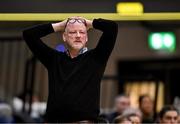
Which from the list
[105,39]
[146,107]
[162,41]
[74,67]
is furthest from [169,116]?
[162,41]

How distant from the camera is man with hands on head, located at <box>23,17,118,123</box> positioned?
5836mm

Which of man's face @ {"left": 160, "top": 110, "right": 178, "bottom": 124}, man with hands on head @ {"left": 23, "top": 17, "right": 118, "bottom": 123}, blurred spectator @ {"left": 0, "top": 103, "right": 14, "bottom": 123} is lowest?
blurred spectator @ {"left": 0, "top": 103, "right": 14, "bottom": 123}

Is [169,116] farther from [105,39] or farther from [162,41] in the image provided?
[162,41]

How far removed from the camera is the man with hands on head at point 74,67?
19.1 feet

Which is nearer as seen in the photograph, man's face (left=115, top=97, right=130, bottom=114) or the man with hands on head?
the man with hands on head

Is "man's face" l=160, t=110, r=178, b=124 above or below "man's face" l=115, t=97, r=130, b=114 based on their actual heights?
above

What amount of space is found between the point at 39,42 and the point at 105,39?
1.82 feet

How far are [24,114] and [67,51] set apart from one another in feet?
16.2

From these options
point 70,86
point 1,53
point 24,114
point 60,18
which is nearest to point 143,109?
point 24,114

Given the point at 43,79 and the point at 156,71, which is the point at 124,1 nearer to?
the point at 43,79

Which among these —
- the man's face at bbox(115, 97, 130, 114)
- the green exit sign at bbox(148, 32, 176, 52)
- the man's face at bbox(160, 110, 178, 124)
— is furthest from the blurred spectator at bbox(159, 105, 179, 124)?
the green exit sign at bbox(148, 32, 176, 52)

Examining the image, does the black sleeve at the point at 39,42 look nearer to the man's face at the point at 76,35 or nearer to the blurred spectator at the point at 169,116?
the man's face at the point at 76,35

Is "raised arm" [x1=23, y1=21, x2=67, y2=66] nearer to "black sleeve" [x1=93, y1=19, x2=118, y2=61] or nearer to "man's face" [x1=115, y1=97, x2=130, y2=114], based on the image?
"black sleeve" [x1=93, y1=19, x2=118, y2=61]

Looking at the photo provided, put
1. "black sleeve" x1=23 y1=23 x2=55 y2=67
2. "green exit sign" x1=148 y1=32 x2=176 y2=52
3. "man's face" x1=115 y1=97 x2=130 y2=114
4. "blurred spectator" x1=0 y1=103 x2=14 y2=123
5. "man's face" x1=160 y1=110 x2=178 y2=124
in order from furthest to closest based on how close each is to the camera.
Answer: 1. "green exit sign" x1=148 y1=32 x2=176 y2=52
2. "man's face" x1=115 y1=97 x2=130 y2=114
3. "blurred spectator" x1=0 y1=103 x2=14 y2=123
4. "man's face" x1=160 y1=110 x2=178 y2=124
5. "black sleeve" x1=23 y1=23 x2=55 y2=67
